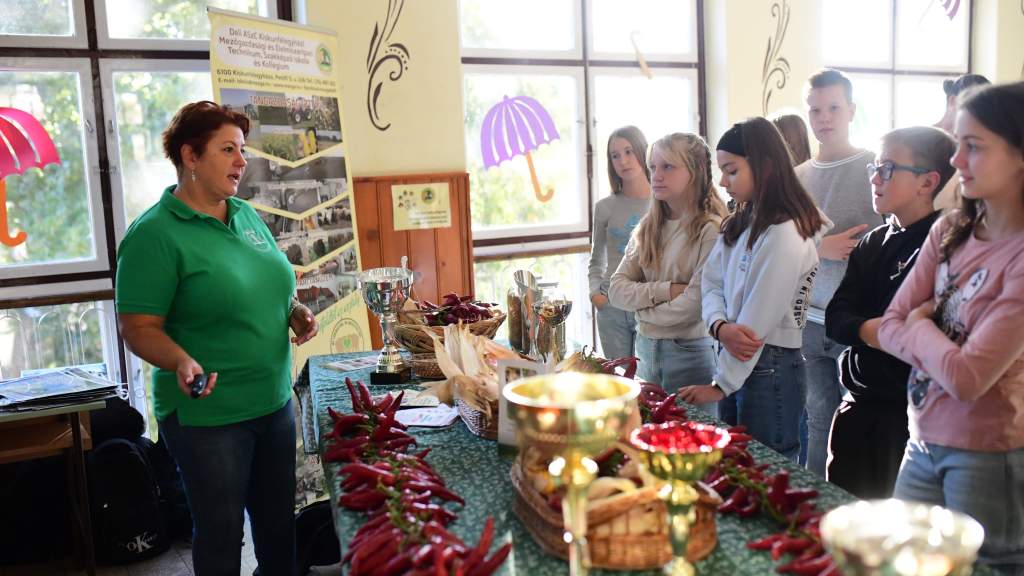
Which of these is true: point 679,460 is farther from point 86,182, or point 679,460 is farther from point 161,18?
point 161,18

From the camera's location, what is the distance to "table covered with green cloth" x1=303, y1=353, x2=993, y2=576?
123 centimetres

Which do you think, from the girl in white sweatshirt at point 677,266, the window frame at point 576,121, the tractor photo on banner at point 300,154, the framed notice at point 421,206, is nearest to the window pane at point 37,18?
the tractor photo on banner at point 300,154

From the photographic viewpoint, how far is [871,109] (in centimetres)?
586

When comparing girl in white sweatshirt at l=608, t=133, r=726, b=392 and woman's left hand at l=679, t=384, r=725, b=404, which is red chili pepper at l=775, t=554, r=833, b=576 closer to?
woman's left hand at l=679, t=384, r=725, b=404

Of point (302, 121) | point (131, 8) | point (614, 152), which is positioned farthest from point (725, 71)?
point (131, 8)

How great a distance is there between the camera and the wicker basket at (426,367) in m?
2.52

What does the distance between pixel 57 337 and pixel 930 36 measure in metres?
6.10

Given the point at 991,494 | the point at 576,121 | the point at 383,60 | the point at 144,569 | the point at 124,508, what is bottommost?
the point at 144,569

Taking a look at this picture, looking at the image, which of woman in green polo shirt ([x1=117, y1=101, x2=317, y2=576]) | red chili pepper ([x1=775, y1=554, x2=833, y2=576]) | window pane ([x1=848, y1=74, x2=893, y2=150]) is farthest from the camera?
window pane ([x1=848, y1=74, x2=893, y2=150])

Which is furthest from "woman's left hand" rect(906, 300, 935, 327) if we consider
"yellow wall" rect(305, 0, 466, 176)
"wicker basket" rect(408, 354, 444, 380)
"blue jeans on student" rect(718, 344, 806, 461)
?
"yellow wall" rect(305, 0, 466, 176)

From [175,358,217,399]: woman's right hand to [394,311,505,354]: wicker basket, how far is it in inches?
28.5

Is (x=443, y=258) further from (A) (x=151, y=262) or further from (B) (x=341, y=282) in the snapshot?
(A) (x=151, y=262)

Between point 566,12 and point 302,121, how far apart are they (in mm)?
1922

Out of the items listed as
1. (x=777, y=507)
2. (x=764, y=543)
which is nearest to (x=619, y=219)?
(x=777, y=507)
